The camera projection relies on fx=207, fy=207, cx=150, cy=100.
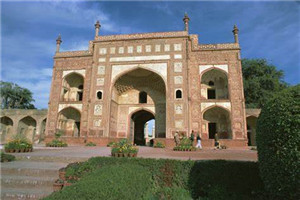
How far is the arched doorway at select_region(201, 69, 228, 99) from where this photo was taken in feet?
73.4

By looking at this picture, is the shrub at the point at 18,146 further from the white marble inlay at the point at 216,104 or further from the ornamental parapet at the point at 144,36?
the white marble inlay at the point at 216,104

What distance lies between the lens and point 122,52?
2264 cm

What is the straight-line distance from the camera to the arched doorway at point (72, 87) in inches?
945

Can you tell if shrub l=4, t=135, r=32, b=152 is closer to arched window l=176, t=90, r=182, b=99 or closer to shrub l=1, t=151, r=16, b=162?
shrub l=1, t=151, r=16, b=162

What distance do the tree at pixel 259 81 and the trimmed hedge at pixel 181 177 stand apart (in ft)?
81.7

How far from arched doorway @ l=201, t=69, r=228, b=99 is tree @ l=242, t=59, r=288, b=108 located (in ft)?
28.6

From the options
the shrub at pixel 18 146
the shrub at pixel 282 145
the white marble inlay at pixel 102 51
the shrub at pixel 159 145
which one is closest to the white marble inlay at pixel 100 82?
the white marble inlay at pixel 102 51

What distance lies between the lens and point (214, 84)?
23.1 metres

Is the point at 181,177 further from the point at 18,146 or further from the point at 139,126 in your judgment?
the point at 139,126

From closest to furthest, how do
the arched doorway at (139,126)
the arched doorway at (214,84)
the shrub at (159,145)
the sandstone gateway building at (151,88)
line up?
the shrub at (159,145) → the sandstone gateway building at (151,88) → the arched doorway at (214,84) → the arched doorway at (139,126)

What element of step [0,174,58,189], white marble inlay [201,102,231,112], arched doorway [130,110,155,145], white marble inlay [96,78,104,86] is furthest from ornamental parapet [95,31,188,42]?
step [0,174,58,189]

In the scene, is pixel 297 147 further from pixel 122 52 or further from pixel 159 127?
pixel 122 52

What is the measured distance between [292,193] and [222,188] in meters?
1.98

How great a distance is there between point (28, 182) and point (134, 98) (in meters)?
18.5
